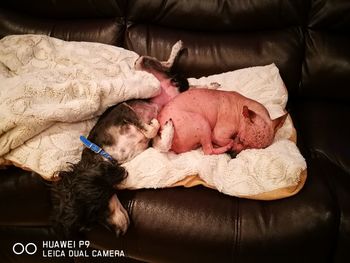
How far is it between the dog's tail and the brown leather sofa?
7 centimetres

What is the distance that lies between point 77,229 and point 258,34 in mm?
1549

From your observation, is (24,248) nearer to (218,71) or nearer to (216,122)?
(216,122)

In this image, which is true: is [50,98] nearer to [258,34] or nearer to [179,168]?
[179,168]

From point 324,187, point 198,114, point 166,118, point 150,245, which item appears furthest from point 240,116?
point 150,245

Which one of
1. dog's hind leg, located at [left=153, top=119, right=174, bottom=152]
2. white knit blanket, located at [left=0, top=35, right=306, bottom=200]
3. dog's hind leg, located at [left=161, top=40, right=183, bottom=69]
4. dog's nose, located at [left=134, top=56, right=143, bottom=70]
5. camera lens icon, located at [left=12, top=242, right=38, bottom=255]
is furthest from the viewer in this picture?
dog's hind leg, located at [left=161, top=40, right=183, bottom=69]

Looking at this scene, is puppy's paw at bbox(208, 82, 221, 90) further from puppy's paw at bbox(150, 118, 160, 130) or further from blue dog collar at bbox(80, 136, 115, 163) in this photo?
blue dog collar at bbox(80, 136, 115, 163)

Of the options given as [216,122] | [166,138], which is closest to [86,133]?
[166,138]

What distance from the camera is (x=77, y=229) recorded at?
130 cm

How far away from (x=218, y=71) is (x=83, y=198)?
1.17 meters

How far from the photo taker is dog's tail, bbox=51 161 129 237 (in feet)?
4.19

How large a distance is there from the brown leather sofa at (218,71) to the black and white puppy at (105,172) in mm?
76

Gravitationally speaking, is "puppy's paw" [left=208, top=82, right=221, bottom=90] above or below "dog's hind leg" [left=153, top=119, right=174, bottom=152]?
above

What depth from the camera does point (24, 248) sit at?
1.65 metres

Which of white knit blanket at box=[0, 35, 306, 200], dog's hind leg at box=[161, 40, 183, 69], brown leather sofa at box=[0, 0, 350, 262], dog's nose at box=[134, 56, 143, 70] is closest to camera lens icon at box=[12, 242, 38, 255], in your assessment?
brown leather sofa at box=[0, 0, 350, 262]
